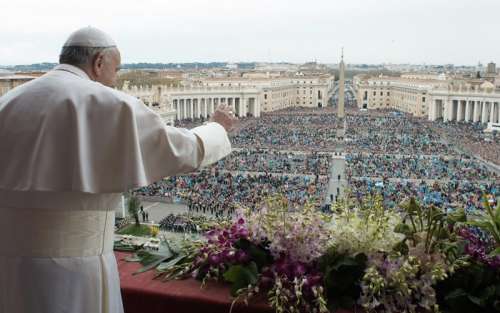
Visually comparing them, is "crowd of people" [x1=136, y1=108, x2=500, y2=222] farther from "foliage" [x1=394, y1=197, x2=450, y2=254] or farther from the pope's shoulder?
the pope's shoulder

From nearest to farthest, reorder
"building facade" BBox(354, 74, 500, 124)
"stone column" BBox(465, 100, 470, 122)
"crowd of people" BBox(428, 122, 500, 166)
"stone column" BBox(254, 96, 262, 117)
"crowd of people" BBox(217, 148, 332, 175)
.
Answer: "crowd of people" BBox(217, 148, 332, 175) < "crowd of people" BBox(428, 122, 500, 166) < "building facade" BBox(354, 74, 500, 124) < "stone column" BBox(465, 100, 470, 122) < "stone column" BBox(254, 96, 262, 117)

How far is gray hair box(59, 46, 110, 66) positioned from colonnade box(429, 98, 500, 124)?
1559 inches

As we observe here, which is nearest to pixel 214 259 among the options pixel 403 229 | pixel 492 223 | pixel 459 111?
pixel 403 229

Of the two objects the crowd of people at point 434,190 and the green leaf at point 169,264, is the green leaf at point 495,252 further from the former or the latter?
the crowd of people at point 434,190

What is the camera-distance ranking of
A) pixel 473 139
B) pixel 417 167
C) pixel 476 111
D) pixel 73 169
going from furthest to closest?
pixel 476 111
pixel 473 139
pixel 417 167
pixel 73 169

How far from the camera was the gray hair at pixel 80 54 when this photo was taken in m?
1.45

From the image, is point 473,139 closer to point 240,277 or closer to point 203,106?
point 203,106

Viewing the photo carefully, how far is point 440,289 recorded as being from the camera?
1.55 metres

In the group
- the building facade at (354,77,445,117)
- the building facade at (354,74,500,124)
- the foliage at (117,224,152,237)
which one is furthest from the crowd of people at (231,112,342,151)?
the foliage at (117,224,152,237)

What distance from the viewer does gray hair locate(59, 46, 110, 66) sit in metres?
1.45

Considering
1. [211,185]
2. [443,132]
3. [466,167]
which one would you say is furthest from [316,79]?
[211,185]

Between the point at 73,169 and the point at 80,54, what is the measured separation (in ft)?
1.08

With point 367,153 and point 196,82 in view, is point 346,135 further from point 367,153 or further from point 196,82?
point 196,82

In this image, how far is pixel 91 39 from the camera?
1443 mm
